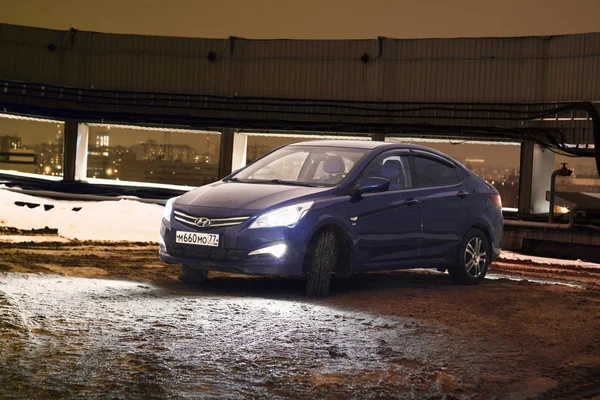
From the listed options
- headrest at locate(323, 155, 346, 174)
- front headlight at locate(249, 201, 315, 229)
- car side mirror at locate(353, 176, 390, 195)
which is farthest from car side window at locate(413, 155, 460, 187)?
front headlight at locate(249, 201, 315, 229)

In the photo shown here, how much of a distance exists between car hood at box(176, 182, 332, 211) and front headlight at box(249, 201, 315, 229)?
10 cm

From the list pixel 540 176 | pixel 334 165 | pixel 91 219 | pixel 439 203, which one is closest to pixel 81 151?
pixel 540 176

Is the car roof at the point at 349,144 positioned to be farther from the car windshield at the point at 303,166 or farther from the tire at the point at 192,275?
the tire at the point at 192,275

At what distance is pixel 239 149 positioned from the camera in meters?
38.2

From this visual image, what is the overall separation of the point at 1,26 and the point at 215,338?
35907 millimetres

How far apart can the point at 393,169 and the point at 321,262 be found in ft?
6.04

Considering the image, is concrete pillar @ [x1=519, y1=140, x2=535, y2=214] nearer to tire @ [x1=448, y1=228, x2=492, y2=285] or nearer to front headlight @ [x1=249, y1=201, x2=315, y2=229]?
tire @ [x1=448, y1=228, x2=492, y2=285]

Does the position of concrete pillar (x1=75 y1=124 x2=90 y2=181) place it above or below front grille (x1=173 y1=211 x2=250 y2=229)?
above

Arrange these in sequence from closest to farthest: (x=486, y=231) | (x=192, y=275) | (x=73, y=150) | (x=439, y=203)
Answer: (x=192, y=275) → (x=439, y=203) → (x=486, y=231) → (x=73, y=150)

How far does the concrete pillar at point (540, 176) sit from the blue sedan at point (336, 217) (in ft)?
70.6

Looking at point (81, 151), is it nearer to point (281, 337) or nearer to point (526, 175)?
point (526, 175)

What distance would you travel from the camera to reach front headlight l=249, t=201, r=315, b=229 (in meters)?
10.2

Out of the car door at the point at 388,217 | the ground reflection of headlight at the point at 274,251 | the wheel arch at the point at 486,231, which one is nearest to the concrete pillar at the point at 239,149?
the wheel arch at the point at 486,231

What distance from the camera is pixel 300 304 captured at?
32.9 feet
